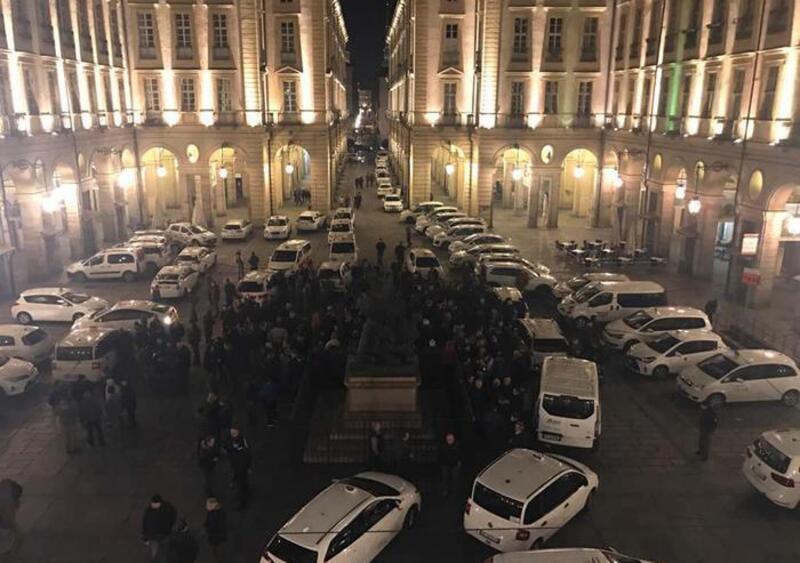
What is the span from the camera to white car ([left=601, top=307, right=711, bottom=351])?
21656 mm

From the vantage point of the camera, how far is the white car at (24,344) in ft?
66.1

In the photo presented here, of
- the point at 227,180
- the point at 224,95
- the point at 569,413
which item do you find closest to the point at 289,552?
the point at 569,413

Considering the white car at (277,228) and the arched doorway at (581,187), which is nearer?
the white car at (277,228)

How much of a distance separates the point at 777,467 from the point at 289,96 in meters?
36.7

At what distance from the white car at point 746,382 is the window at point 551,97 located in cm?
2736

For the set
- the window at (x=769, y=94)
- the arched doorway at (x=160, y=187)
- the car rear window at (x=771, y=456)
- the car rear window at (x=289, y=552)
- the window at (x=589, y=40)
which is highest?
the window at (x=589, y=40)

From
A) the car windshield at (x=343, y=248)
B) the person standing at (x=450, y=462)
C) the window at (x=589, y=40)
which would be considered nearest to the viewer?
the person standing at (x=450, y=462)

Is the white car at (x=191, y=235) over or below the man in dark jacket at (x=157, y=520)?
over

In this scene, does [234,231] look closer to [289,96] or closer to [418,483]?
[289,96]

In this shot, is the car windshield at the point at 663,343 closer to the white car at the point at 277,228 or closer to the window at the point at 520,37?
the white car at the point at 277,228

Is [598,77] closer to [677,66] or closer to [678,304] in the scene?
[677,66]

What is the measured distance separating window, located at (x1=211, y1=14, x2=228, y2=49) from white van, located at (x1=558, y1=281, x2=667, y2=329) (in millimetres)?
28451

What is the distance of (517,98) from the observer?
42.7 m

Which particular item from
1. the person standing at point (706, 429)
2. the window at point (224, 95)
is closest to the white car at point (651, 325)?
the person standing at point (706, 429)
